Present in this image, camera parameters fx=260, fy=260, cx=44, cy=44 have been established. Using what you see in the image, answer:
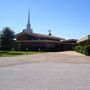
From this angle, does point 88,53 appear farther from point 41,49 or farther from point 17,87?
point 41,49

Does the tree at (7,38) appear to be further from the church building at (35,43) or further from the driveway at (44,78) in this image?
the driveway at (44,78)

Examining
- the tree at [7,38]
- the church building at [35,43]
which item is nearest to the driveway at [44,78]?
the tree at [7,38]

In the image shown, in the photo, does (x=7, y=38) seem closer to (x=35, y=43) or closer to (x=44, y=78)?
(x=35, y=43)

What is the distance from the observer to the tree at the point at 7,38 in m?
56.8

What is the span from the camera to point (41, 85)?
980 cm

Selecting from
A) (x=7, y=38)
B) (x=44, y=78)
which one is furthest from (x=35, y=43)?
(x=44, y=78)

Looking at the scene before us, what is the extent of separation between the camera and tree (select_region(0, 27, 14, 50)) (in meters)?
56.8

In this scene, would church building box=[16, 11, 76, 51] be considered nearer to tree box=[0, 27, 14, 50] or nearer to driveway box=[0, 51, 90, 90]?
tree box=[0, 27, 14, 50]

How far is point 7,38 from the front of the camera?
5669cm

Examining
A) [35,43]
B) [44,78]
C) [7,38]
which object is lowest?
[44,78]

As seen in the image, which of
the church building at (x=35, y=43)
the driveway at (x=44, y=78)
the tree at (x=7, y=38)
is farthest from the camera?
the church building at (x=35, y=43)

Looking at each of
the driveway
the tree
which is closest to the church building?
the tree

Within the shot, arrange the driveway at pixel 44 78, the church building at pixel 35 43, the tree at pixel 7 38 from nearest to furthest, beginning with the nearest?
the driveway at pixel 44 78
the tree at pixel 7 38
the church building at pixel 35 43

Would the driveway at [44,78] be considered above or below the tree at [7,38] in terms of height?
below
